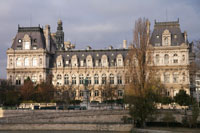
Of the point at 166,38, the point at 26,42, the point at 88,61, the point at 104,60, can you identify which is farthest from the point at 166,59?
the point at 26,42

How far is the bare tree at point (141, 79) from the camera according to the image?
42.4 meters

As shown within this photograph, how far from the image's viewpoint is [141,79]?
153ft

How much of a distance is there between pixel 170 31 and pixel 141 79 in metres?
35.0

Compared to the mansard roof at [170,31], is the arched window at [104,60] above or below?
below

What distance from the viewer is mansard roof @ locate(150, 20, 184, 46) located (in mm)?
77375

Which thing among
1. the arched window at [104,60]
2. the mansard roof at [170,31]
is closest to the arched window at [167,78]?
the mansard roof at [170,31]

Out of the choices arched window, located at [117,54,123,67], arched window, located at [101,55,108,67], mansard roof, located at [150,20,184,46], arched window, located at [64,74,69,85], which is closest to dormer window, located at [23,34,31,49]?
arched window, located at [64,74,69,85]

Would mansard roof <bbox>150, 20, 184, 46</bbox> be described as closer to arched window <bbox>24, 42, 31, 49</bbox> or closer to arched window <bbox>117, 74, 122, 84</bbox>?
arched window <bbox>117, 74, 122, 84</bbox>

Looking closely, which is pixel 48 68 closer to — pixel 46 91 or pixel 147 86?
pixel 46 91

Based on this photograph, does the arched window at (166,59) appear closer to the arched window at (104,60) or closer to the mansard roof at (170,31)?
the mansard roof at (170,31)

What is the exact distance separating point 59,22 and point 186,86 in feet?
142

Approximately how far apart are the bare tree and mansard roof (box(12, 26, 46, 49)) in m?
36.7

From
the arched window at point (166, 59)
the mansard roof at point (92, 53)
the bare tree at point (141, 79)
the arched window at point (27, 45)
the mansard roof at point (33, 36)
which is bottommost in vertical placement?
the bare tree at point (141, 79)

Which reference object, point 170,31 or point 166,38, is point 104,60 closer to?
point 166,38
